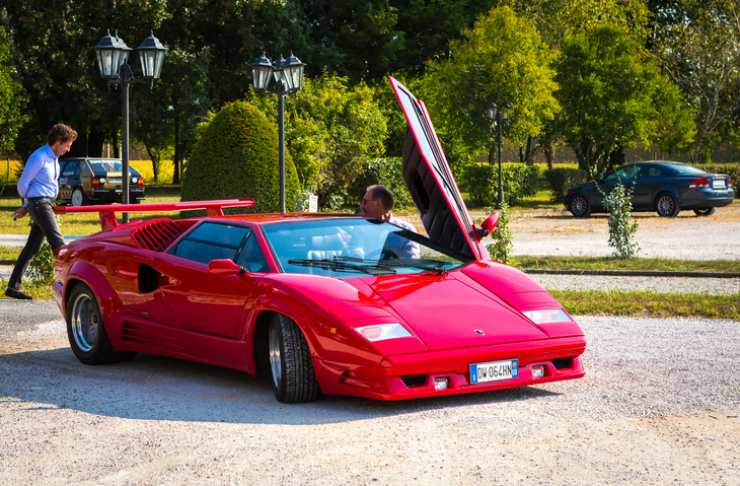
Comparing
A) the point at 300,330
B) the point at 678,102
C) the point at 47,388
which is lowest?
the point at 47,388

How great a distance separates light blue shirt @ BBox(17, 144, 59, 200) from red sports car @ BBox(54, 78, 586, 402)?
4007 millimetres

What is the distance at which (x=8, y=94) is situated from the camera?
4400cm

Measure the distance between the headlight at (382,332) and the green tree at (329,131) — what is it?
2614cm

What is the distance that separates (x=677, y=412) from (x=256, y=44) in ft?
142

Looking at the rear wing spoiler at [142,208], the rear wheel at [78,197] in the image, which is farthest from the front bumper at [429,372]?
the rear wheel at [78,197]

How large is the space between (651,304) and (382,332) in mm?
6163

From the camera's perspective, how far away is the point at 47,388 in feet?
27.3

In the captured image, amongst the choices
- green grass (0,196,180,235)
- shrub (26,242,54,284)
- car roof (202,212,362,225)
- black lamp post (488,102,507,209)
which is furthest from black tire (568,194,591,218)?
car roof (202,212,362,225)

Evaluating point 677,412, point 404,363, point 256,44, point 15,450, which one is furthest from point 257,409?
point 256,44

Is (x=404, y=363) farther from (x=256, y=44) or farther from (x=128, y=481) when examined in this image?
(x=256, y=44)

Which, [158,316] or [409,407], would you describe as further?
[158,316]

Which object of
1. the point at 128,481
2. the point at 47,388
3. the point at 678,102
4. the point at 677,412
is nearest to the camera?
the point at 128,481

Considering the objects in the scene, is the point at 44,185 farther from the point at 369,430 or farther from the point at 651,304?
the point at 369,430

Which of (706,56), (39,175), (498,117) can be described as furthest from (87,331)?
(706,56)
